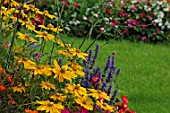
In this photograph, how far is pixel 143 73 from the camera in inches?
249

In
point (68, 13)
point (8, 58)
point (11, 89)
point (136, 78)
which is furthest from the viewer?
point (68, 13)

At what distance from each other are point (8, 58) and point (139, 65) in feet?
11.8

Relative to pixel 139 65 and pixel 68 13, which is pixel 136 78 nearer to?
pixel 139 65

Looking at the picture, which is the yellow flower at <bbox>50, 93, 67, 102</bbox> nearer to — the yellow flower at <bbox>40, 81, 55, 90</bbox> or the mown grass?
the yellow flower at <bbox>40, 81, 55, 90</bbox>

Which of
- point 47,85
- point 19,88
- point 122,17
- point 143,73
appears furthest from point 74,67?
point 122,17

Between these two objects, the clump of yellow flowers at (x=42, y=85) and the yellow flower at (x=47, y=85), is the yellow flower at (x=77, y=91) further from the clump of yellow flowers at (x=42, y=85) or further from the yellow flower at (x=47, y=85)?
the yellow flower at (x=47, y=85)

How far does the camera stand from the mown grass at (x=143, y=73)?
205 inches

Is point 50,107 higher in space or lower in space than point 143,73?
higher

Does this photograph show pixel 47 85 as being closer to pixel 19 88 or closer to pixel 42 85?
pixel 42 85

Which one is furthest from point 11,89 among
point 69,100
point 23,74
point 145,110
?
point 145,110

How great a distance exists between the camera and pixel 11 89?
3.08m

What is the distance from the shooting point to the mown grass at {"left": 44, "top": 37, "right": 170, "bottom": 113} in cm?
521

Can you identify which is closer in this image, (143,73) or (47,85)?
(47,85)

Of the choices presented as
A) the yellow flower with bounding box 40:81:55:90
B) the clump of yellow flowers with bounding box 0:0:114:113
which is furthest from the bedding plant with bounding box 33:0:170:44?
the yellow flower with bounding box 40:81:55:90
